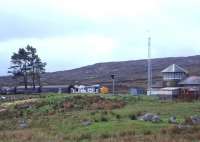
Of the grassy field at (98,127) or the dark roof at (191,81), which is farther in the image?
the dark roof at (191,81)

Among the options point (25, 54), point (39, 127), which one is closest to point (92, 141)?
point (39, 127)

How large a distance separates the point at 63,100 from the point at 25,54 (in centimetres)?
4383

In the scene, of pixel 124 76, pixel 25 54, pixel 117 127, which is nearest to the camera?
pixel 117 127

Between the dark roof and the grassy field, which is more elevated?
the dark roof

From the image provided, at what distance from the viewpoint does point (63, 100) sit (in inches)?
2662

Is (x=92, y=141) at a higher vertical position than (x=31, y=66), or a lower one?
lower

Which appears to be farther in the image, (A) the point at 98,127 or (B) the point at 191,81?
(B) the point at 191,81

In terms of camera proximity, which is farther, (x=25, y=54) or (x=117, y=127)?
(x=25, y=54)

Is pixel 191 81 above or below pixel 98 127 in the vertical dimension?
above

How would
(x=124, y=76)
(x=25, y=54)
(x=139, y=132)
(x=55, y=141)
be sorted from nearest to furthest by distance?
(x=55, y=141) < (x=139, y=132) < (x=25, y=54) < (x=124, y=76)

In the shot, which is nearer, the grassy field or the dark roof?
the grassy field

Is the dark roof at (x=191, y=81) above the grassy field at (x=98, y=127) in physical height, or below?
above

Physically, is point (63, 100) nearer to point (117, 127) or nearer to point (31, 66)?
point (117, 127)

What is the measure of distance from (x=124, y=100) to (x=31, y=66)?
48.2 meters
